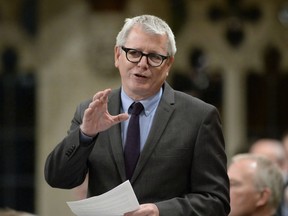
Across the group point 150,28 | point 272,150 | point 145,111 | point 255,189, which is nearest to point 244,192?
point 255,189

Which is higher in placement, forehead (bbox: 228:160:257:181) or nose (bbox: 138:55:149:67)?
nose (bbox: 138:55:149:67)

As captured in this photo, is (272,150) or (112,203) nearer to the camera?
(112,203)

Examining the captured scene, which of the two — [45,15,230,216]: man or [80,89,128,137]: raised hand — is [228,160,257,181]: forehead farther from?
[80,89,128,137]: raised hand

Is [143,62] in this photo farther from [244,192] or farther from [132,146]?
[244,192]

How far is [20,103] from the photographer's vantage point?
10375mm

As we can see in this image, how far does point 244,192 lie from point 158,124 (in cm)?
138

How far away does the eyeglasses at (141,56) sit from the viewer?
3.37 metres

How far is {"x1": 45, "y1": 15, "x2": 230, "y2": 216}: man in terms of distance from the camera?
3379mm

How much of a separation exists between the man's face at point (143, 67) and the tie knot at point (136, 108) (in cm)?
5

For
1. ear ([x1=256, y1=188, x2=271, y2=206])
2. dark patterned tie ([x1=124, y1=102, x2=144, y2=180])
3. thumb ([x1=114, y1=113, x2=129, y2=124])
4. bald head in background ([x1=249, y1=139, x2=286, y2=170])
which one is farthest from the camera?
bald head in background ([x1=249, y1=139, x2=286, y2=170])

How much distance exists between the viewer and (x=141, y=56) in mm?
3373

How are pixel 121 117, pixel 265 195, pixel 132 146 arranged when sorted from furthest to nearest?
pixel 265 195
pixel 132 146
pixel 121 117

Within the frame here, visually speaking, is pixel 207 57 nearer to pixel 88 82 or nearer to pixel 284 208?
pixel 88 82

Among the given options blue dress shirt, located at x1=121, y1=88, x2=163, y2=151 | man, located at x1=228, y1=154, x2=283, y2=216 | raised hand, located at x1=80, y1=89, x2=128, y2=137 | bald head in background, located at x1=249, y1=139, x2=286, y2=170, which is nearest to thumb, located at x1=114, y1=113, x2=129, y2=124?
raised hand, located at x1=80, y1=89, x2=128, y2=137
